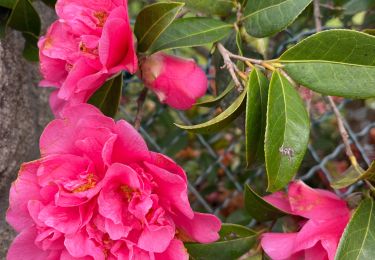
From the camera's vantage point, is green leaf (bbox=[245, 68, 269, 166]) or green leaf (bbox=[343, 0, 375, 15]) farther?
green leaf (bbox=[343, 0, 375, 15])

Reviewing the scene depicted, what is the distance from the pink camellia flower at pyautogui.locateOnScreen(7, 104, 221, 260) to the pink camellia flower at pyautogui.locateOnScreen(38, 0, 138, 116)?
0.13ft

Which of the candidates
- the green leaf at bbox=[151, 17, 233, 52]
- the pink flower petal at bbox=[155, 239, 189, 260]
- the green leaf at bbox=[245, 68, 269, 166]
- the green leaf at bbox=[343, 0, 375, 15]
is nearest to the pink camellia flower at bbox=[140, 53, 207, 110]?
the green leaf at bbox=[151, 17, 233, 52]

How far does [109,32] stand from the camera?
29.6 inches

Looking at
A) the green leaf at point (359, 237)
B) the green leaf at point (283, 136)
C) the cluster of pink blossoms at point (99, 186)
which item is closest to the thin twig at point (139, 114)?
the cluster of pink blossoms at point (99, 186)

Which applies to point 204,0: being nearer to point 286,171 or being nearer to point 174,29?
point 174,29

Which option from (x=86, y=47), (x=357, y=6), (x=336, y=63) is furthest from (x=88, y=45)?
(x=357, y=6)

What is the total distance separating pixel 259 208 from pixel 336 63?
0.93 ft

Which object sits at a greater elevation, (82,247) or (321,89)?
(321,89)

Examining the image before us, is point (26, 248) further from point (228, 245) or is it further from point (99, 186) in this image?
point (228, 245)

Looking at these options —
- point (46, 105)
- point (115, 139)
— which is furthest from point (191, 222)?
point (46, 105)

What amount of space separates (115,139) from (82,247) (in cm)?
15

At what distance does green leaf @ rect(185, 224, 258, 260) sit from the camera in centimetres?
91

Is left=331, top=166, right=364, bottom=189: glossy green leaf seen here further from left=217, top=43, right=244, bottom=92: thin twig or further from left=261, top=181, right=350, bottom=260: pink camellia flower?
left=217, top=43, right=244, bottom=92: thin twig

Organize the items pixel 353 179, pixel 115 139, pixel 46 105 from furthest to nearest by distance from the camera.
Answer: pixel 46 105 → pixel 353 179 → pixel 115 139
